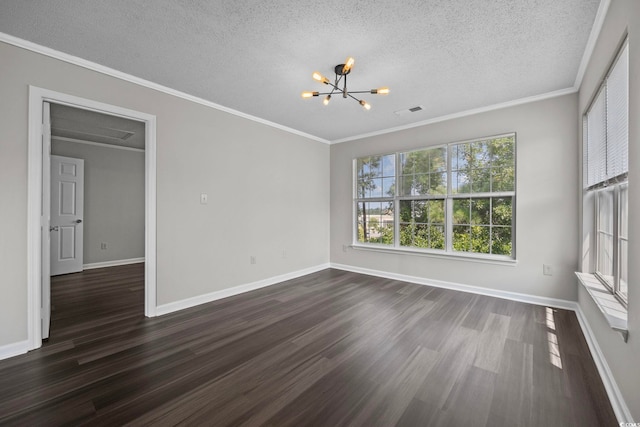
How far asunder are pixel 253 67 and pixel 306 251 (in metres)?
3.32

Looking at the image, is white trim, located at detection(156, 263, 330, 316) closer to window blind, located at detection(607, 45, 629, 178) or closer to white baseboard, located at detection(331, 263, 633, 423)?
white baseboard, located at detection(331, 263, 633, 423)

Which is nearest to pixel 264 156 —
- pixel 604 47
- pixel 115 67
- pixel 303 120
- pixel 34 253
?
pixel 303 120

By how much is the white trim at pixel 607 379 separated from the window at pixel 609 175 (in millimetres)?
486

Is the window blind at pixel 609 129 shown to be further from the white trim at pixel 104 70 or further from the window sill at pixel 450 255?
the white trim at pixel 104 70

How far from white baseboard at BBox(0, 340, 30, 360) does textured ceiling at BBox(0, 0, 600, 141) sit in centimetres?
259

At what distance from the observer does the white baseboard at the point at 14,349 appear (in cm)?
221

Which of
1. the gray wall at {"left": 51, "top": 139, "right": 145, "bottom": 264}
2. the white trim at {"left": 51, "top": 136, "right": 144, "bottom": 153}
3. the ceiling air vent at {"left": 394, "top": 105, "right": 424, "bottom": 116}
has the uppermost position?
the ceiling air vent at {"left": 394, "top": 105, "right": 424, "bottom": 116}

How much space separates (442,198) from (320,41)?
3.03 m

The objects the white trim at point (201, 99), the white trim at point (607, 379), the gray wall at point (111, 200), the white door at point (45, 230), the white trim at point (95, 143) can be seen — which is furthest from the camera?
the gray wall at point (111, 200)

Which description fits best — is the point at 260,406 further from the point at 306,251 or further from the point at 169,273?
the point at 306,251

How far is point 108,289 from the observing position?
414 cm

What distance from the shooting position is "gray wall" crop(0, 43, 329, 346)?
229 cm

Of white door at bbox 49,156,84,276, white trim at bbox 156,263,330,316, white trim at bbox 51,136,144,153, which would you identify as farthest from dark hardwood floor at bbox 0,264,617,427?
white trim at bbox 51,136,144,153

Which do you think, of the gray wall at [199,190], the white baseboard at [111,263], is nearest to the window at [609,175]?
the gray wall at [199,190]
